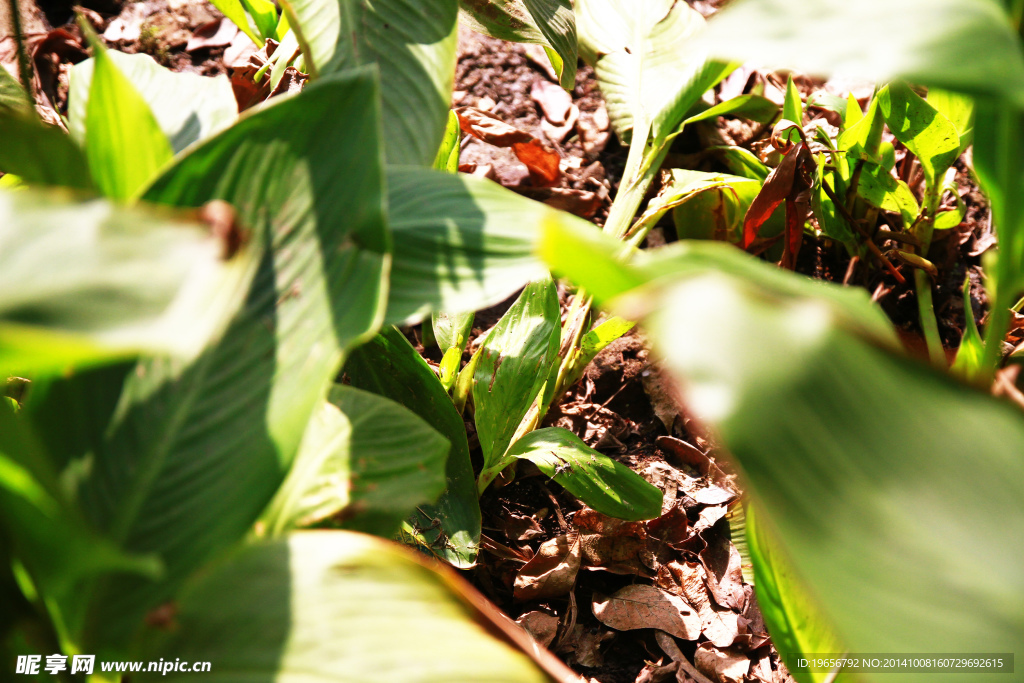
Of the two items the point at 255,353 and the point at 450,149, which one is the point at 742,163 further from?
the point at 255,353

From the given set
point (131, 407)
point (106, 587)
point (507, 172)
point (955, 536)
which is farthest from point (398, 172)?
point (507, 172)

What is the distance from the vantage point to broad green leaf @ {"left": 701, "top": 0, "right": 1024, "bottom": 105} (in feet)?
1.19

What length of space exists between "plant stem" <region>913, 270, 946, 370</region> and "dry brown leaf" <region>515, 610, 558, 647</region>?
78 centimetres

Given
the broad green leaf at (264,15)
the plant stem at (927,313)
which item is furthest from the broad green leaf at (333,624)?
the broad green leaf at (264,15)

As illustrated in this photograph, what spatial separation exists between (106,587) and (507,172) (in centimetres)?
115

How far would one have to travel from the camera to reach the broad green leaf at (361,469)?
0.57m

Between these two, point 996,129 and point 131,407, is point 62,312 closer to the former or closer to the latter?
point 131,407

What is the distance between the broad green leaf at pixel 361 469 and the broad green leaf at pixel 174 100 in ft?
1.03

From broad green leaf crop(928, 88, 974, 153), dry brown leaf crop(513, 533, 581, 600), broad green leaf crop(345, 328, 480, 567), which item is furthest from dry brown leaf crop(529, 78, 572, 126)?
dry brown leaf crop(513, 533, 581, 600)

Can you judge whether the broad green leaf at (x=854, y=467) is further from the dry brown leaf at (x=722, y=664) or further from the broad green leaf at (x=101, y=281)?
the dry brown leaf at (x=722, y=664)

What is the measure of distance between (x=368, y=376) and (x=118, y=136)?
44 centimetres

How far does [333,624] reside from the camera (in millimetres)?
430

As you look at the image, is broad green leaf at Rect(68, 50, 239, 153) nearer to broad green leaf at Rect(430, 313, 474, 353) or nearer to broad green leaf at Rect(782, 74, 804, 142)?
broad green leaf at Rect(430, 313, 474, 353)

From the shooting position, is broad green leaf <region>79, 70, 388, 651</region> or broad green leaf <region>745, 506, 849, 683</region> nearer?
broad green leaf <region>79, 70, 388, 651</region>
